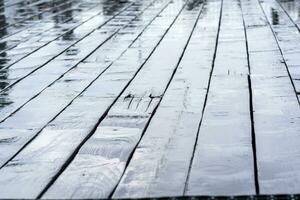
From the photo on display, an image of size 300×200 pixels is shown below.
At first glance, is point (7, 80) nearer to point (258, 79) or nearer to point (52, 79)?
point (52, 79)

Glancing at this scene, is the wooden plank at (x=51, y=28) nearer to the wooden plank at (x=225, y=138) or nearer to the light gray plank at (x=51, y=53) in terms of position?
the light gray plank at (x=51, y=53)

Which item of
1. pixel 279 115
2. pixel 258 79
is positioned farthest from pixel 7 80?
pixel 279 115

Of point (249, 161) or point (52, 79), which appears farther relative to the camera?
point (52, 79)

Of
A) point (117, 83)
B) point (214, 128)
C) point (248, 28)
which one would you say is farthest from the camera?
point (248, 28)

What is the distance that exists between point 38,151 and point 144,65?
71.5 inches

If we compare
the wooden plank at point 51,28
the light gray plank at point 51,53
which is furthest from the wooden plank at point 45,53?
the wooden plank at point 51,28

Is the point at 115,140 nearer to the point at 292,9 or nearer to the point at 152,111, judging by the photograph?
the point at 152,111

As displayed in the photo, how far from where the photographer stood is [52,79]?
13.1 ft

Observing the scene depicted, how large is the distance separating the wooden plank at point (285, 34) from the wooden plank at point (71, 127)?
3.73 ft

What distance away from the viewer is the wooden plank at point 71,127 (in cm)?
225

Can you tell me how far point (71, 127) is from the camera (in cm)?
290

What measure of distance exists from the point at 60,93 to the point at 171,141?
1224 millimetres

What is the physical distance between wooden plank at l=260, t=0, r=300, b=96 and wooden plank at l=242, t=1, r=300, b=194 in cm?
6

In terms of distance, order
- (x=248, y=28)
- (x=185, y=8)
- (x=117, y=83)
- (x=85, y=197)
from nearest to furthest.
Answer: (x=85, y=197), (x=117, y=83), (x=248, y=28), (x=185, y=8)
